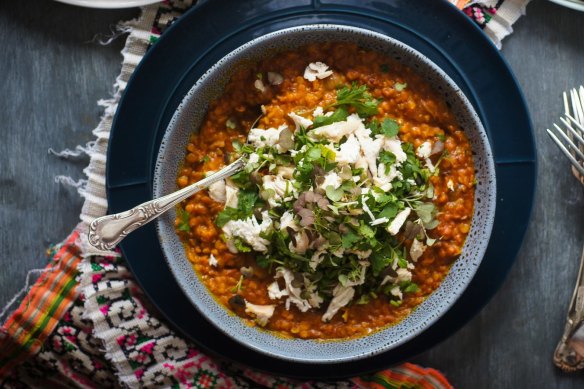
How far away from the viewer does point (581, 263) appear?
10.2ft

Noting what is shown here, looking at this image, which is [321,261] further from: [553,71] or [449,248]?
[553,71]

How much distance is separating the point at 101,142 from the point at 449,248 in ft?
5.57

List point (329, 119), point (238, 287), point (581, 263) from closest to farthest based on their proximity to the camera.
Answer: point (329, 119), point (238, 287), point (581, 263)

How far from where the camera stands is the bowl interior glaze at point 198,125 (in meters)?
2.53

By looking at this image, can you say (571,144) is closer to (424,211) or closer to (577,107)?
(577,107)

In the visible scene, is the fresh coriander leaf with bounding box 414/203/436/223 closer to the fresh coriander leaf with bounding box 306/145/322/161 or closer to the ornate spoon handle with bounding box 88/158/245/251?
the fresh coriander leaf with bounding box 306/145/322/161

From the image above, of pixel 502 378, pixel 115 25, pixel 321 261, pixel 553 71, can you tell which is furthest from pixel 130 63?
pixel 502 378

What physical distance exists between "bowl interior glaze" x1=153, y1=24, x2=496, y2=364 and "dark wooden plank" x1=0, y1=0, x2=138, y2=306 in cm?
76

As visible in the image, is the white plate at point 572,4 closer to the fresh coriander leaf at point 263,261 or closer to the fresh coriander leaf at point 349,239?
the fresh coriander leaf at point 349,239

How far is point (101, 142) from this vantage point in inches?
120

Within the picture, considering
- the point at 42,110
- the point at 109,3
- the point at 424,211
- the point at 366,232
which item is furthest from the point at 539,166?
the point at 42,110

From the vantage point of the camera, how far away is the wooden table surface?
10.2 ft

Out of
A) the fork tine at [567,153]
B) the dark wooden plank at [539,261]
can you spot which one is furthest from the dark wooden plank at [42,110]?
the fork tine at [567,153]

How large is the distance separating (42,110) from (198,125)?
3.20 ft
